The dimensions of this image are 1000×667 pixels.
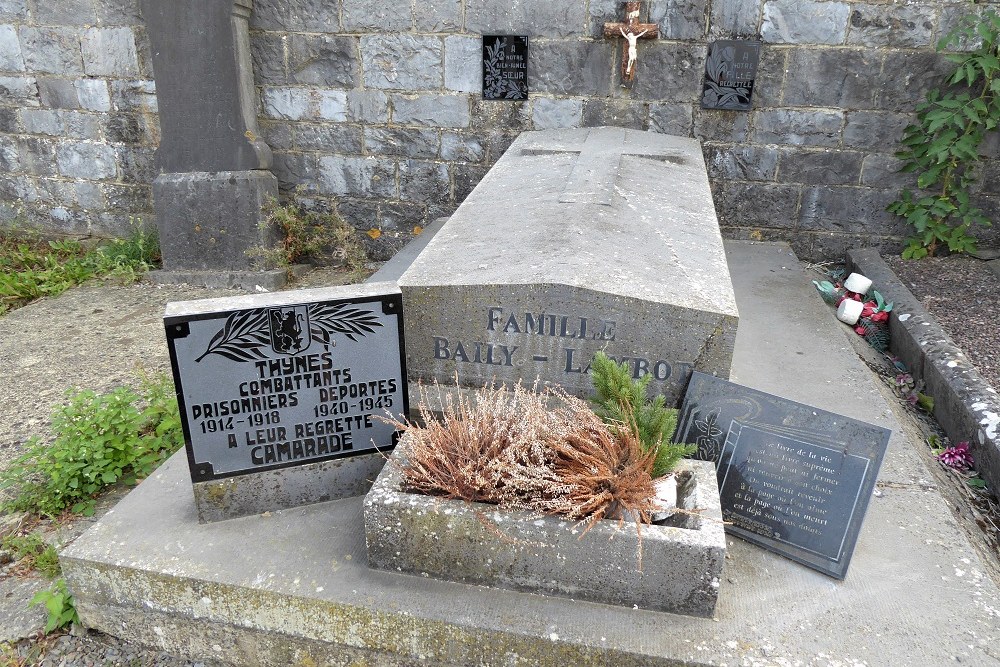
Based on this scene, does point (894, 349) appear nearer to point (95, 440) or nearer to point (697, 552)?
point (697, 552)

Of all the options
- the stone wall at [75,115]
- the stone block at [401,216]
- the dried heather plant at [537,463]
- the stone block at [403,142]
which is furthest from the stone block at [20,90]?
the dried heather plant at [537,463]

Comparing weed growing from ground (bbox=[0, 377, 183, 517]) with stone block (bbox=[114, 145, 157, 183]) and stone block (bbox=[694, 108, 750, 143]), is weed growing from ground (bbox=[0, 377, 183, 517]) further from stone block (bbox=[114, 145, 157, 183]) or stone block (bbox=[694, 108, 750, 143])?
stone block (bbox=[694, 108, 750, 143])

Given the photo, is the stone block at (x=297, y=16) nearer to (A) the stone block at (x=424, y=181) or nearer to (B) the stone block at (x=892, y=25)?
(A) the stone block at (x=424, y=181)

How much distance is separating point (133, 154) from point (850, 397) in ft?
17.5

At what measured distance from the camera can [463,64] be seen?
5059 mm

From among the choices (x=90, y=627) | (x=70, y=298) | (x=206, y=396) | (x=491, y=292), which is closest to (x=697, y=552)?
(x=491, y=292)

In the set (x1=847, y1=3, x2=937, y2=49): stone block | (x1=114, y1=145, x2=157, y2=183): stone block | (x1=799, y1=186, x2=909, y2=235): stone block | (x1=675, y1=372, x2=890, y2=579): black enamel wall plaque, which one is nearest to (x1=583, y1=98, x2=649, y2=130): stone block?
(x1=799, y1=186, x2=909, y2=235): stone block

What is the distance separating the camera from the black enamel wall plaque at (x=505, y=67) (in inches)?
194

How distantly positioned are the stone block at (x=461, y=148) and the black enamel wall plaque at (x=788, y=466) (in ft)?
11.0

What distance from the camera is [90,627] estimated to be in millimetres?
2225

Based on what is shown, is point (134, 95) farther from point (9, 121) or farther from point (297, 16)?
point (297, 16)

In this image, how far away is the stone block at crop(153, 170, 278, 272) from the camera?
5.19 metres

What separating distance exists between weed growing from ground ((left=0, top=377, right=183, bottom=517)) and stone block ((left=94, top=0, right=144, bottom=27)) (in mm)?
3450

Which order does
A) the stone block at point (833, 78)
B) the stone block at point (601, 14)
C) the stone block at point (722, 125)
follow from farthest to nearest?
the stone block at point (722, 125) < the stone block at point (601, 14) < the stone block at point (833, 78)
